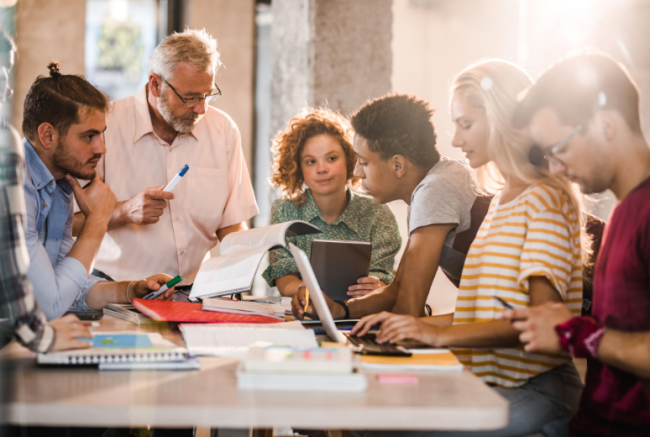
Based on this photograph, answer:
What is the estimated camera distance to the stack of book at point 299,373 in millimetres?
872

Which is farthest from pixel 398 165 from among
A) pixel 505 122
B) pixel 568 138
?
pixel 568 138

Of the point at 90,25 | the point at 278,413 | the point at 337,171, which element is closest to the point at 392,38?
the point at 337,171

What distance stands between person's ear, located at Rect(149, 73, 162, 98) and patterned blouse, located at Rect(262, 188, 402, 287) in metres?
0.64

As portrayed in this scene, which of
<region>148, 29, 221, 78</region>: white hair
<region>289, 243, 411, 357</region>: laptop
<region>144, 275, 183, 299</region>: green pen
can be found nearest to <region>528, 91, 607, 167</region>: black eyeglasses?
<region>289, 243, 411, 357</region>: laptop

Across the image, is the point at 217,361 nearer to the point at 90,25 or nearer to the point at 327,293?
the point at 327,293

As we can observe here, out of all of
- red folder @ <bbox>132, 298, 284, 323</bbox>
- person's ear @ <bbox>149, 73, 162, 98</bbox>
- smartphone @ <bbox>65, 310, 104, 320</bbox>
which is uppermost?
person's ear @ <bbox>149, 73, 162, 98</bbox>

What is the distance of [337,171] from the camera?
227 centimetres

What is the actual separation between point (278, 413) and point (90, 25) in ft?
11.9

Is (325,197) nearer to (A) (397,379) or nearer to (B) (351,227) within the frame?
(B) (351,227)

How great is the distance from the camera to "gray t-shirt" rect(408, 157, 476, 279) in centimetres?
158

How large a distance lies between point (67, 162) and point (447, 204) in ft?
3.59

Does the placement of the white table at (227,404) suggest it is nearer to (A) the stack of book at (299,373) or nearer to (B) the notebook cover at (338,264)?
(A) the stack of book at (299,373)

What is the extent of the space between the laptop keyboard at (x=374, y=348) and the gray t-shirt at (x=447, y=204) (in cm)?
48

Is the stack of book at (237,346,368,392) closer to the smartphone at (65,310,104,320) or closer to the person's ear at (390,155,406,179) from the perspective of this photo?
the smartphone at (65,310,104,320)
